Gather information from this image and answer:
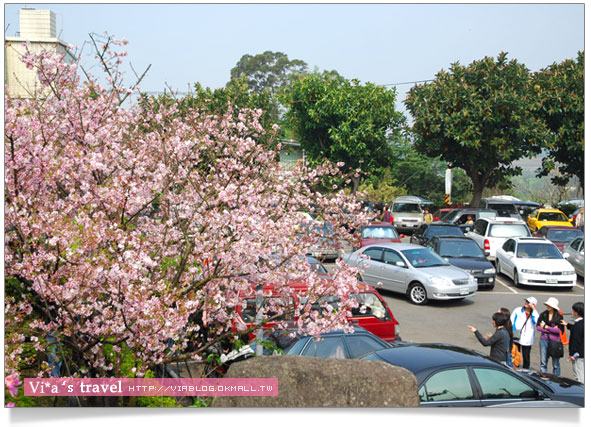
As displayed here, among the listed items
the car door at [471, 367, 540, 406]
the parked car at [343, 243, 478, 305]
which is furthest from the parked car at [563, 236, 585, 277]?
the car door at [471, 367, 540, 406]

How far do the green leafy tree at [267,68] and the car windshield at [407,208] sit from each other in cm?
1481

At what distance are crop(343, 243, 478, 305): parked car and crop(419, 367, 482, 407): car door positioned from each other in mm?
6934

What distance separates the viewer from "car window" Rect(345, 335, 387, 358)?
8414 millimetres

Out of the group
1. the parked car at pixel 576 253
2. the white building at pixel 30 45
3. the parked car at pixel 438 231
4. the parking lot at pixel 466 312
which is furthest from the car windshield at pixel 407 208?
the white building at pixel 30 45

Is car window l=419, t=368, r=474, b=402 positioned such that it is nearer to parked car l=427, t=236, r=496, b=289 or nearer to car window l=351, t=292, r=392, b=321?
car window l=351, t=292, r=392, b=321

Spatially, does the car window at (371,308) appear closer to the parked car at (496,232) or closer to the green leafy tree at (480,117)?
the green leafy tree at (480,117)

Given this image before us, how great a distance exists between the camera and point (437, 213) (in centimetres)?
2802

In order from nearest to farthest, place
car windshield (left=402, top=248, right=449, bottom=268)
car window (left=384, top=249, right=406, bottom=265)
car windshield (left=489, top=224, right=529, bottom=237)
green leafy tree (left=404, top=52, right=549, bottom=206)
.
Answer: car windshield (left=402, top=248, right=449, bottom=268), car window (left=384, top=249, right=406, bottom=265), green leafy tree (left=404, top=52, right=549, bottom=206), car windshield (left=489, top=224, right=529, bottom=237)

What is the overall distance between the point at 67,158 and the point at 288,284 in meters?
2.62

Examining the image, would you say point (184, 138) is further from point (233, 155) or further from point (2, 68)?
point (2, 68)

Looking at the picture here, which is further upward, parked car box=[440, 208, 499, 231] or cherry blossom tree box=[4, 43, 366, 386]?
cherry blossom tree box=[4, 43, 366, 386]

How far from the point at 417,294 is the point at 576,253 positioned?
6.12 m

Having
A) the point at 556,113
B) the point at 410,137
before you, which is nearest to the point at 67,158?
the point at 410,137

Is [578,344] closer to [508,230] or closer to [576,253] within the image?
[576,253]
